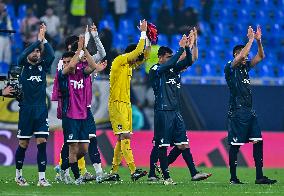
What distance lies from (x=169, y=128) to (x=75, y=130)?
159 centimetres

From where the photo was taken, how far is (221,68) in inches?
1105

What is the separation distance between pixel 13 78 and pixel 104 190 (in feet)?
8.24

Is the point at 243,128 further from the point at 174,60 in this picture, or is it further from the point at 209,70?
the point at 209,70

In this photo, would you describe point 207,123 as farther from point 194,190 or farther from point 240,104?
point 194,190

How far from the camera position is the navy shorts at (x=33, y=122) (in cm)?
1548

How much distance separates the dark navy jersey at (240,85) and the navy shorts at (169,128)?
100 cm

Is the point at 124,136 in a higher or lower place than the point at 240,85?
lower

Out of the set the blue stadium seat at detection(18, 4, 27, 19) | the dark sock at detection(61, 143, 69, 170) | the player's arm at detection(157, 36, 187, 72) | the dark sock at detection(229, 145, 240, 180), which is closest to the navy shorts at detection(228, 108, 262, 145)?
the dark sock at detection(229, 145, 240, 180)

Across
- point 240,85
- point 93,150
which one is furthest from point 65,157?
point 240,85

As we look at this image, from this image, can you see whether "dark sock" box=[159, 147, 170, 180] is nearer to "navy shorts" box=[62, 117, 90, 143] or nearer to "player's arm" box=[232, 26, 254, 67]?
"navy shorts" box=[62, 117, 90, 143]

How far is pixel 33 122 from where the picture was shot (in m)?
A: 15.5

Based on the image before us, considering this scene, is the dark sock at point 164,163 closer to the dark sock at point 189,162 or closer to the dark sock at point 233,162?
the dark sock at point 189,162

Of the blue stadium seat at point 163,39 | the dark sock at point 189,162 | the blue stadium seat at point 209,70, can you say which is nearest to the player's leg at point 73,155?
the dark sock at point 189,162

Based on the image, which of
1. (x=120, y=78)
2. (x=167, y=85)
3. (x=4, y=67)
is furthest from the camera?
(x=4, y=67)
